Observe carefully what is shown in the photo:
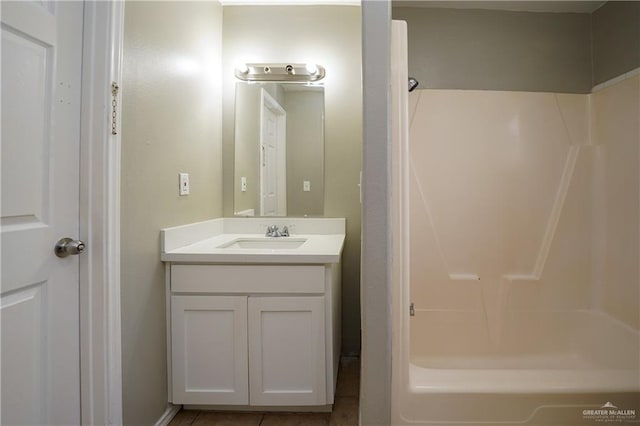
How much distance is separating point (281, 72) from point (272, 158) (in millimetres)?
560

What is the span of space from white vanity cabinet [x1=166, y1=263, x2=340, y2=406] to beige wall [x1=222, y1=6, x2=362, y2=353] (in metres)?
0.71

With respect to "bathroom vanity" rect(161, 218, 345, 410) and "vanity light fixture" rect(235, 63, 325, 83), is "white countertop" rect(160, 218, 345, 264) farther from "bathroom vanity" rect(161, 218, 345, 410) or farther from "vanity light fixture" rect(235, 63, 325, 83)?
"vanity light fixture" rect(235, 63, 325, 83)

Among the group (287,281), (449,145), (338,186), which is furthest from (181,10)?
(449,145)

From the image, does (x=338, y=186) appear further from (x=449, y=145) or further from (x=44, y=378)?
(x=44, y=378)

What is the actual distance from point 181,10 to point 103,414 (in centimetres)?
179

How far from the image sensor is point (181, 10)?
1.65 m

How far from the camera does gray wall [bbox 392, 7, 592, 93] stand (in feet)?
6.24

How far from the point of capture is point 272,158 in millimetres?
2223

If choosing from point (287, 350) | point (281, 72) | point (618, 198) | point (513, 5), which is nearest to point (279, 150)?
point (281, 72)

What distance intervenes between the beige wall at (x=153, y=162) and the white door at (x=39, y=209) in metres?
0.17

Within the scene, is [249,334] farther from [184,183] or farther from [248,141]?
[248,141]

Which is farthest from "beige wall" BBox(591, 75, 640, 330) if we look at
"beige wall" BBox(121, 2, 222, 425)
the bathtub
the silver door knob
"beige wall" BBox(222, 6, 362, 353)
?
the silver door knob

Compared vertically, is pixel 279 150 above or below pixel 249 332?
above

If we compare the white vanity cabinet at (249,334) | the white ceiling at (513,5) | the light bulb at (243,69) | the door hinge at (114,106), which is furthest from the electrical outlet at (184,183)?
the white ceiling at (513,5)
